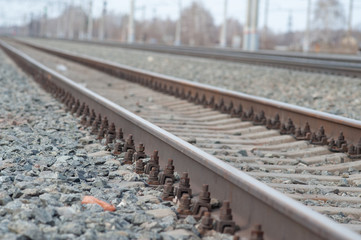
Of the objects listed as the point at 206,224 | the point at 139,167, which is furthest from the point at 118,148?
the point at 206,224

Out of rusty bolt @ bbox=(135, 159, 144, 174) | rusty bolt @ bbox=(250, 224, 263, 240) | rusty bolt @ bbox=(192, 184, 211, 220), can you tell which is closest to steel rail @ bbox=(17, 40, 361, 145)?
rusty bolt @ bbox=(135, 159, 144, 174)

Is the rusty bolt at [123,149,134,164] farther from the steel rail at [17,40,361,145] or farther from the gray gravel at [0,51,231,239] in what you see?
the steel rail at [17,40,361,145]

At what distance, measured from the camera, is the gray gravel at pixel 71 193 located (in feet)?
9.09

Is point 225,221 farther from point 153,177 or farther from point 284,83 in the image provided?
point 284,83

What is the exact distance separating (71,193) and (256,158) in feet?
6.27

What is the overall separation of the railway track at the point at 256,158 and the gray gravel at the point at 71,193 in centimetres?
29

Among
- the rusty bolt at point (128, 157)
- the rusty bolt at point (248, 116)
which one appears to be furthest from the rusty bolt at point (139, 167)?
the rusty bolt at point (248, 116)

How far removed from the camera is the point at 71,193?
3455mm

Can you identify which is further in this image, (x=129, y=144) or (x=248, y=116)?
(x=248, y=116)

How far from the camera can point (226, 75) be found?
1386 centimetres

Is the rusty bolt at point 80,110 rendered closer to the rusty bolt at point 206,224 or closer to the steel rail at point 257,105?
the steel rail at point 257,105

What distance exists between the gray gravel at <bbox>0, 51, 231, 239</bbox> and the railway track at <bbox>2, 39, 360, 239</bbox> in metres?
0.29

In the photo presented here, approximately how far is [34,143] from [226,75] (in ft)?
30.4

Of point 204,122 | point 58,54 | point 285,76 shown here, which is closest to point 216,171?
point 204,122
